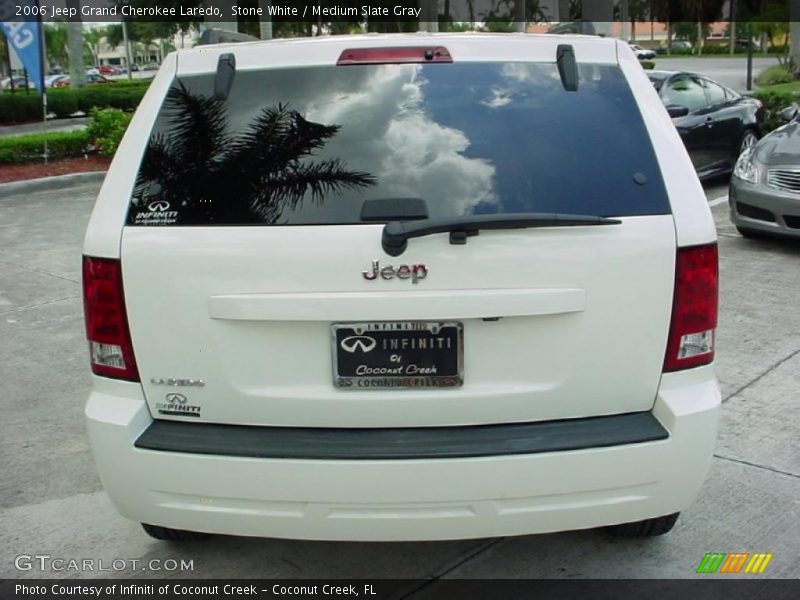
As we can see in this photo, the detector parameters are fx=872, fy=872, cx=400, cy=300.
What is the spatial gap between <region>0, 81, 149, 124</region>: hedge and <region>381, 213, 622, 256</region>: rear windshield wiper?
72.3 feet

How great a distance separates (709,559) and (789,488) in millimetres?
758

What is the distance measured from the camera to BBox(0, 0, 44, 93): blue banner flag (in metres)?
15.2

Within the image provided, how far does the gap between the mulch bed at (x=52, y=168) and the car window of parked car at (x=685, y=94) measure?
8.86 metres

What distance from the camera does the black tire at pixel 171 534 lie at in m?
3.33

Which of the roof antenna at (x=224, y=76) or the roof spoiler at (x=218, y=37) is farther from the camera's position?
the roof spoiler at (x=218, y=37)

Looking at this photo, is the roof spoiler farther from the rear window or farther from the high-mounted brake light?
the high-mounted brake light

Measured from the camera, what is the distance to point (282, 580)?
10.8 ft

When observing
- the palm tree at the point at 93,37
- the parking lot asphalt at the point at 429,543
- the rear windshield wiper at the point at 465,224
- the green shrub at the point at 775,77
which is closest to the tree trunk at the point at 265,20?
the green shrub at the point at 775,77

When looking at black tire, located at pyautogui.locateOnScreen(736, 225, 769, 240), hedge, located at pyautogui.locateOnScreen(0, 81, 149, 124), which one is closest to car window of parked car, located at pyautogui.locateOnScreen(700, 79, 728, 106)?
black tire, located at pyautogui.locateOnScreen(736, 225, 769, 240)

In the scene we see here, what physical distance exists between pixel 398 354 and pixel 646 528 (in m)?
1.38

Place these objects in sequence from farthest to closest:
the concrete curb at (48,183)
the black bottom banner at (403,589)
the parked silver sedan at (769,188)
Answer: the concrete curb at (48,183), the parked silver sedan at (769,188), the black bottom banner at (403,589)

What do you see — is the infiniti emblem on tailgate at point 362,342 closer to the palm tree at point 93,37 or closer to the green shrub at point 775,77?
the green shrub at point 775,77

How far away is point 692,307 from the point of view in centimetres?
278

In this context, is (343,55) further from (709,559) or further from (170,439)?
(709,559)
